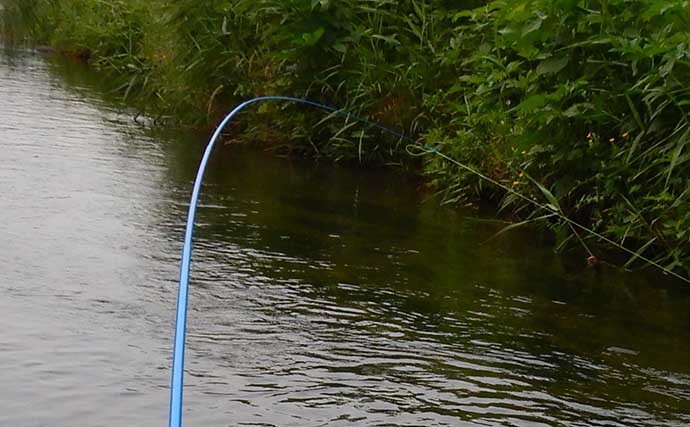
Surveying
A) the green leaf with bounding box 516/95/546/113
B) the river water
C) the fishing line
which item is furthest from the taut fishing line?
the green leaf with bounding box 516/95/546/113

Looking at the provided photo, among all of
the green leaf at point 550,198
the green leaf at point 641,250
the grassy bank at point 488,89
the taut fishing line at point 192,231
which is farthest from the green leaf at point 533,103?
the green leaf at point 641,250

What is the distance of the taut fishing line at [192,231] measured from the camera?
2.20 meters

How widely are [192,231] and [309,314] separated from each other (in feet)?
1.81

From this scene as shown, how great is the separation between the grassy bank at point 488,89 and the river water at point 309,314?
324mm

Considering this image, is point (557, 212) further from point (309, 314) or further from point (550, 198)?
point (309, 314)

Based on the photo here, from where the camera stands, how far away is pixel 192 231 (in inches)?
172

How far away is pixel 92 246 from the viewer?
530 cm

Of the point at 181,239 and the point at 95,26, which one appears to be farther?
the point at 95,26

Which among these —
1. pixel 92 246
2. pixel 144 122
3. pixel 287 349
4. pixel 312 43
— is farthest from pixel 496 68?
pixel 144 122

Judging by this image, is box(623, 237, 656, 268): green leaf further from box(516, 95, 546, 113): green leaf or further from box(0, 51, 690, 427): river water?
box(516, 95, 546, 113): green leaf

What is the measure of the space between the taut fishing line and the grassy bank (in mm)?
70

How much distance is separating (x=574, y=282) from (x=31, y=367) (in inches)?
103

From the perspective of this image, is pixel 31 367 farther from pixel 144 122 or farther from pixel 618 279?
pixel 144 122

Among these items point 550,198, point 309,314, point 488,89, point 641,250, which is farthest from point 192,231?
point 488,89
